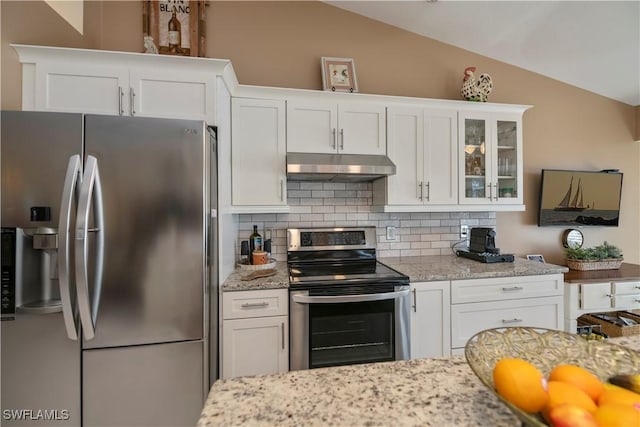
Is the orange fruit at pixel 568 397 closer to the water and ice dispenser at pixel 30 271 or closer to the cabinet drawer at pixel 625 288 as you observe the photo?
the water and ice dispenser at pixel 30 271

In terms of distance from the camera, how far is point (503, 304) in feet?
6.65

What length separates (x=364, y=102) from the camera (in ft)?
7.43

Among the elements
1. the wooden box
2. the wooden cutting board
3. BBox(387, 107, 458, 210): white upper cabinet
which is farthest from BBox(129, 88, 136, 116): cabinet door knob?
the wooden box

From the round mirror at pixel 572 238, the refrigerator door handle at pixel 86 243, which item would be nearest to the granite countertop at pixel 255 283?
the refrigerator door handle at pixel 86 243

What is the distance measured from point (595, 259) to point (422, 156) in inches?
73.3

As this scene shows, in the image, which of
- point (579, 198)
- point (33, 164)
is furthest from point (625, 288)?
point (33, 164)

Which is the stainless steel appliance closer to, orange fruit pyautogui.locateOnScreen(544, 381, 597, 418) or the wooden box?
orange fruit pyautogui.locateOnScreen(544, 381, 597, 418)

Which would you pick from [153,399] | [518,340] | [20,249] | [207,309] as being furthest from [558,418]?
[20,249]

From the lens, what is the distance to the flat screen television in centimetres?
283

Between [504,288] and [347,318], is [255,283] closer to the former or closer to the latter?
[347,318]

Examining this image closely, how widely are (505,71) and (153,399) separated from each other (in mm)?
3856

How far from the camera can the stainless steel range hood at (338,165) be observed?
1965mm

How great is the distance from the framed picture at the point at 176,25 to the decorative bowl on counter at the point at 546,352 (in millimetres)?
2643

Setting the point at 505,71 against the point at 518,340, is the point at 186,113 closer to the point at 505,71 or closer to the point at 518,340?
the point at 518,340
